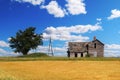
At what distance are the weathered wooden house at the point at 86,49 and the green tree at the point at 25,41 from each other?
34.1 feet

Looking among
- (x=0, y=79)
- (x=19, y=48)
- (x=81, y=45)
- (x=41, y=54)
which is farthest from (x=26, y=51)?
(x=0, y=79)

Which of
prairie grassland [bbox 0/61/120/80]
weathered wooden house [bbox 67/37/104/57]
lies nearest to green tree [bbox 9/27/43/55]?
weathered wooden house [bbox 67/37/104/57]

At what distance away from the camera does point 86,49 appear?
104m

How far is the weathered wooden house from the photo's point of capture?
338ft

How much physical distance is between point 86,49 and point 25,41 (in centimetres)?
1886

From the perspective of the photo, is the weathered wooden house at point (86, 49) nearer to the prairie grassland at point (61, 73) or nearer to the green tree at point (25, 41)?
the green tree at point (25, 41)

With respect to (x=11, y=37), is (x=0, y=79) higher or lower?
lower

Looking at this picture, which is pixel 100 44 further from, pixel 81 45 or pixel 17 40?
pixel 17 40

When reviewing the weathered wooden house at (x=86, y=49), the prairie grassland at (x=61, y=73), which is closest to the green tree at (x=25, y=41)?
the weathered wooden house at (x=86, y=49)

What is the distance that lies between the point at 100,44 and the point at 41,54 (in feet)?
66.8

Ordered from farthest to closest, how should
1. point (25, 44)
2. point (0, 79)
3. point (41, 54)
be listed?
point (25, 44), point (41, 54), point (0, 79)

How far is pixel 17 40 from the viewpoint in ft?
345

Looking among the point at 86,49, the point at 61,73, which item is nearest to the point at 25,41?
the point at 86,49

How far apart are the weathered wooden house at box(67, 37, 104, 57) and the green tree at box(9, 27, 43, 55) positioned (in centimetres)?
1040
